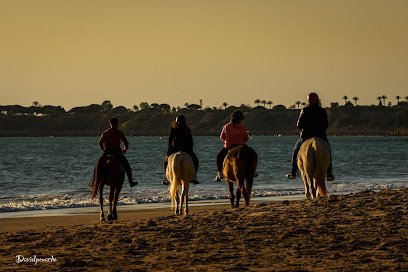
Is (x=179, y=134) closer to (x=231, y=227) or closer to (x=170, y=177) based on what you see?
(x=170, y=177)

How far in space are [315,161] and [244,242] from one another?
19.5 feet

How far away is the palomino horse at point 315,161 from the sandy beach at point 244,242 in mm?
1586

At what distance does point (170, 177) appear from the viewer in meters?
19.9

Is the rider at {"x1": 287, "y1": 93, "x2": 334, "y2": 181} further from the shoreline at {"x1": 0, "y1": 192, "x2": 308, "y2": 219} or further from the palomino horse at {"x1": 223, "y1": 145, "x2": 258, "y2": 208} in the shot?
the shoreline at {"x1": 0, "y1": 192, "x2": 308, "y2": 219}

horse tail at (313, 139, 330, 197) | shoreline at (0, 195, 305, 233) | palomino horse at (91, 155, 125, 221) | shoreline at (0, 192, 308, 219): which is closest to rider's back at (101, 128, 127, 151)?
palomino horse at (91, 155, 125, 221)

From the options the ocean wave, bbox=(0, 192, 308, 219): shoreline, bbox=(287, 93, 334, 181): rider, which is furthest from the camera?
the ocean wave

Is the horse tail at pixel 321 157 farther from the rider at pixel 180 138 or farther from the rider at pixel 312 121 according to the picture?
the rider at pixel 180 138

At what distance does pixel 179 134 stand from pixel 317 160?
2980mm

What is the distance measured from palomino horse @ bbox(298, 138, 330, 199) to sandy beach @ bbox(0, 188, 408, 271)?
159 cm

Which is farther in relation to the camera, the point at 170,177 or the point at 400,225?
the point at 170,177

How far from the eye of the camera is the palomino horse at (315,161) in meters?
19.0

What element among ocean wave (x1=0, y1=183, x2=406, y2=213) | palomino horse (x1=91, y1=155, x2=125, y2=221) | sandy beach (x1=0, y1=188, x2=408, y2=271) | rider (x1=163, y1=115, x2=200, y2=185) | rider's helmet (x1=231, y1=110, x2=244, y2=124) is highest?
rider's helmet (x1=231, y1=110, x2=244, y2=124)

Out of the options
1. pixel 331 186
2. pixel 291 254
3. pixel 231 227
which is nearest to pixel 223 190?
pixel 331 186

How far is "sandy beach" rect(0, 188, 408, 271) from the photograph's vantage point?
12031 mm
